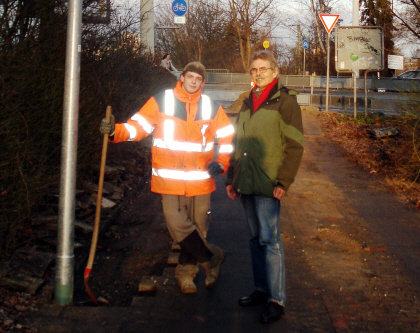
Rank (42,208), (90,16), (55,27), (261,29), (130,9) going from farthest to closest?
(261,29), (130,9), (90,16), (55,27), (42,208)

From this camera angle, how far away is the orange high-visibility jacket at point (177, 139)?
4449mm

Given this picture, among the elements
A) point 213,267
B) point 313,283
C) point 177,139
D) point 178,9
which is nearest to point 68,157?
point 177,139

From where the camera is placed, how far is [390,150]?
10.5m

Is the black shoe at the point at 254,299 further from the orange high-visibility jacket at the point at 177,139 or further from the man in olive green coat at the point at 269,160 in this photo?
the orange high-visibility jacket at the point at 177,139

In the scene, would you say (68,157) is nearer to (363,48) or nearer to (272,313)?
(272,313)

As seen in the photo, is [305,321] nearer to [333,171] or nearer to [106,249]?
[106,249]

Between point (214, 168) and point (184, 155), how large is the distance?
27cm

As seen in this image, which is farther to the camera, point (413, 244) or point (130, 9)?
point (130, 9)

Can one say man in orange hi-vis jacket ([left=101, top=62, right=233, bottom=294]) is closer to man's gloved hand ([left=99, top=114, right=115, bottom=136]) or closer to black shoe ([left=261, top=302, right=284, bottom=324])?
man's gloved hand ([left=99, top=114, right=115, bottom=136])

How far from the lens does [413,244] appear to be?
5965 millimetres

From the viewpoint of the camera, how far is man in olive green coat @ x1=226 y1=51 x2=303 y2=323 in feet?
13.1

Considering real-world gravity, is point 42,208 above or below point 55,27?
below

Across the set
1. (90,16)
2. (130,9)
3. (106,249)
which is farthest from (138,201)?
(130,9)

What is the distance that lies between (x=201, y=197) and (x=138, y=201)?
393 centimetres
